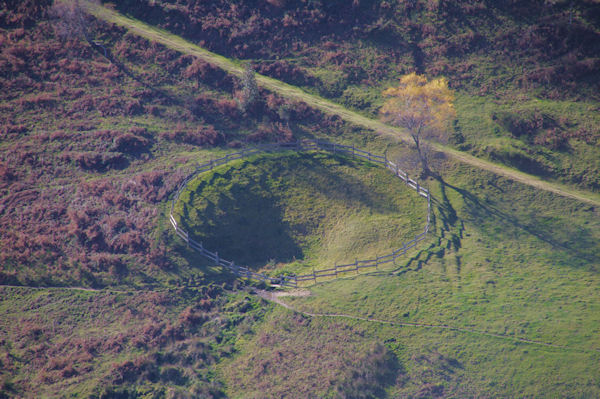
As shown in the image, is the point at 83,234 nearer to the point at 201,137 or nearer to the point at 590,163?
the point at 201,137

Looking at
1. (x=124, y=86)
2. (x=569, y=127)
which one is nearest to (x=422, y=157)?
(x=569, y=127)

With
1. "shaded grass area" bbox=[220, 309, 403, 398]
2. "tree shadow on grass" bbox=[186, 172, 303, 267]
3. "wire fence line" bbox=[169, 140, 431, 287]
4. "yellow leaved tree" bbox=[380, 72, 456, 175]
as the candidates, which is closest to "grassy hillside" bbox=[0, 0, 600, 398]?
"shaded grass area" bbox=[220, 309, 403, 398]

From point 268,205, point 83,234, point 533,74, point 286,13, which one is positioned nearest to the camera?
point 83,234

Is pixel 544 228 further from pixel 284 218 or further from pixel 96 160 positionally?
pixel 96 160

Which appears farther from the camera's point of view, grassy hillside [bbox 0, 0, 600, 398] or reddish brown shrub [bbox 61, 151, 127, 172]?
reddish brown shrub [bbox 61, 151, 127, 172]

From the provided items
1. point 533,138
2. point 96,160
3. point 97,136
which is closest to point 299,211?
point 96,160

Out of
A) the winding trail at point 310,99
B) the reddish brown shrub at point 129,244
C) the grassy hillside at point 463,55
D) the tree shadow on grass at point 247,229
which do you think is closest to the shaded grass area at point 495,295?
the winding trail at point 310,99

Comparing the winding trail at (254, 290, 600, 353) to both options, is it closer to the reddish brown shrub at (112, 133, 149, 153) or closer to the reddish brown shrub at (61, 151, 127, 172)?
the reddish brown shrub at (61, 151, 127, 172)
